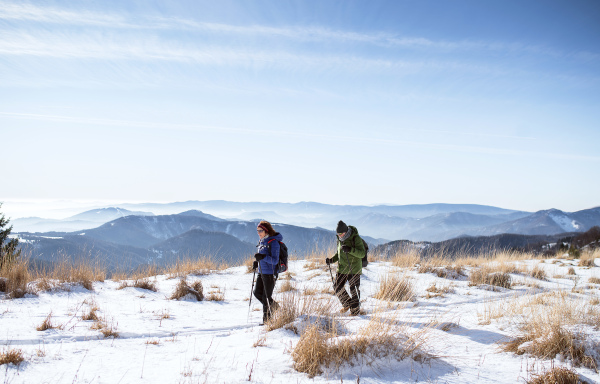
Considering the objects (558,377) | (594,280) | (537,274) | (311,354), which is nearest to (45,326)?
(311,354)

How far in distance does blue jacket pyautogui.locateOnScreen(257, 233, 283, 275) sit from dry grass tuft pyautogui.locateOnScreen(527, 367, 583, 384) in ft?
12.0

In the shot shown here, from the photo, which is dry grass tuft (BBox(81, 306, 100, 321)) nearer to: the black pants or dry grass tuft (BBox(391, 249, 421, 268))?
the black pants

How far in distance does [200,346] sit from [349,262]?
309 cm

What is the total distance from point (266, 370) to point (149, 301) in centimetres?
474

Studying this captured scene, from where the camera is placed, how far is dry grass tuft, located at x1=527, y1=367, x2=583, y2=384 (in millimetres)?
2895

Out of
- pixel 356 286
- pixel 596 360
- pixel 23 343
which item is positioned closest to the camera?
pixel 596 360

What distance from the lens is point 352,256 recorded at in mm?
6195

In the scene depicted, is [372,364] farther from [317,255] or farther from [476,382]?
→ [317,255]

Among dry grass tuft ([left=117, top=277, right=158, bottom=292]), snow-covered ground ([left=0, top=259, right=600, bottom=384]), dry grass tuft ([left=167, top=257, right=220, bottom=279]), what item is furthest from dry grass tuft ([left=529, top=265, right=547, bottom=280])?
dry grass tuft ([left=117, top=277, right=158, bottom=292])

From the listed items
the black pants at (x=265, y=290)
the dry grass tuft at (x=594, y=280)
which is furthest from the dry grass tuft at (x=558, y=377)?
the dry grass tuft at (x=594, y=280)

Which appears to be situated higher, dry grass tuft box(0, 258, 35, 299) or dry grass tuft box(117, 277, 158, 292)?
dry grass tuft box(0, 258, 35, 299)

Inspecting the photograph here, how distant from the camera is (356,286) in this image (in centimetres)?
624

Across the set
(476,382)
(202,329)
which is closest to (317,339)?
(476,382)

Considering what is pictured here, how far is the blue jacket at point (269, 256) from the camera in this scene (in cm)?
546
